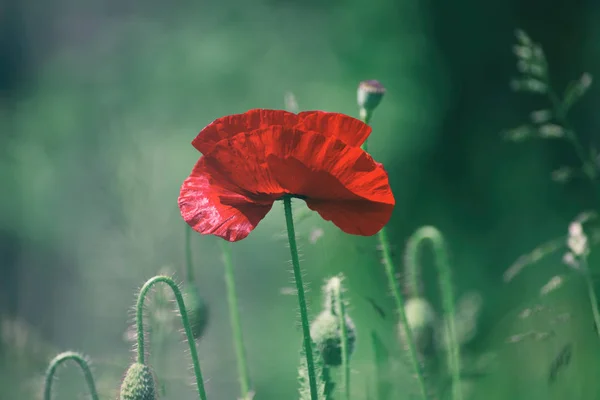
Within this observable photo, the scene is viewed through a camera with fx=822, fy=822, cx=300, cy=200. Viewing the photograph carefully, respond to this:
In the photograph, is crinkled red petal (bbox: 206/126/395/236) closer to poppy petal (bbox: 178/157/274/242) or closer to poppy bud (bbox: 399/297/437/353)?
poppy petal (bbox: 178/157/274/242)

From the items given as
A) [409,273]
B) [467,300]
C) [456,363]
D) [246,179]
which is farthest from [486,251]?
[246,179]

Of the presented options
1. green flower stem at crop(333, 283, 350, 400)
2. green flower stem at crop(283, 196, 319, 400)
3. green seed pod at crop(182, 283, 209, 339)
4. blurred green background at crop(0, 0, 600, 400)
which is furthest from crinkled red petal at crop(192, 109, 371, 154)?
blurred green background at crop(0, 0, 600, 400)

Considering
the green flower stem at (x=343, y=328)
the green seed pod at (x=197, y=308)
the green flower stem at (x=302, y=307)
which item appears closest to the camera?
the green flower stem at (x=302, y=307)

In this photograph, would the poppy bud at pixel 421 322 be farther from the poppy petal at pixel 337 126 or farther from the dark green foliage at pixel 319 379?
the poppy petal at pixel 337 126

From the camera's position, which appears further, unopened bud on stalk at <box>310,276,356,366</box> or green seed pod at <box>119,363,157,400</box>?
unopened bud on stalk at <box>310,276,356,366</box>

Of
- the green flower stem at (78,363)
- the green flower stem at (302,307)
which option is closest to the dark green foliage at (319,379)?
the green flower stem at (302,307)

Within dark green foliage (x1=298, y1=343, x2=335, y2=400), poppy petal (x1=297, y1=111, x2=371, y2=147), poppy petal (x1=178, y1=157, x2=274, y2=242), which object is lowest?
dark green foliage (x1=298, y1=343, x2=335, y2=400)

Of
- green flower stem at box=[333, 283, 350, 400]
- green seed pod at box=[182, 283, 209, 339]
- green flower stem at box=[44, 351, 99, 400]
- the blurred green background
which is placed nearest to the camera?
green flower stem at box=[44, 351, 99, 400]

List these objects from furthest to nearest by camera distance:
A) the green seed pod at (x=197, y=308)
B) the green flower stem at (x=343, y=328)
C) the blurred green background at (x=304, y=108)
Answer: the blurred green background at (x=304, y=108) → the green seed pod at (x=197, y=308) → the green flower stem at (x=343, y=328)
